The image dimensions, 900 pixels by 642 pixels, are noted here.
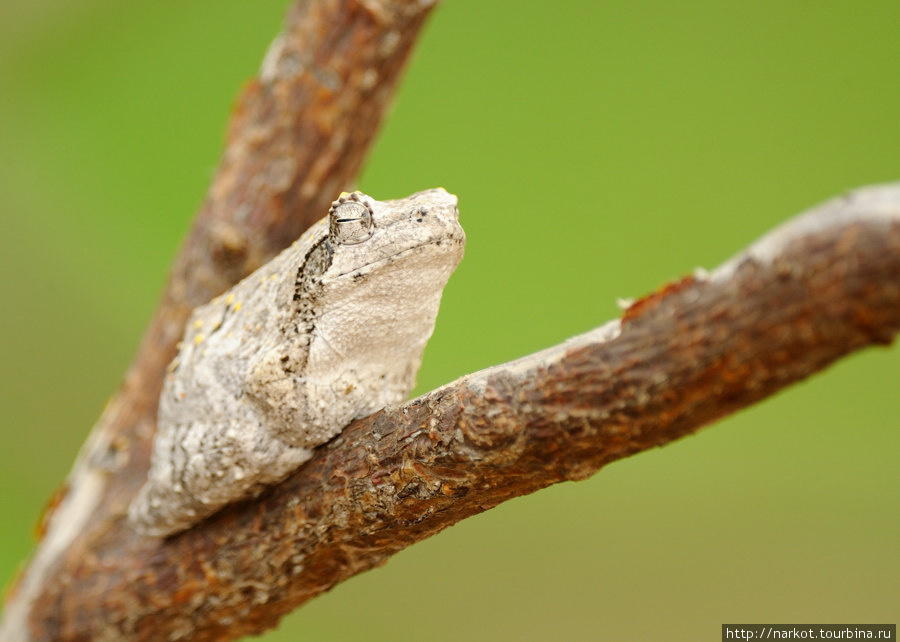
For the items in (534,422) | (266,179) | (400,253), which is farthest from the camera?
(266,179)

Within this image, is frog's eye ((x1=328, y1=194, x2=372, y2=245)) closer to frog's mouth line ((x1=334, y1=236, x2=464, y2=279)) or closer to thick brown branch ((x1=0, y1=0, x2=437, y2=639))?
frog's mouth line ((x1=334, y1=236, x2=464, y2=279))

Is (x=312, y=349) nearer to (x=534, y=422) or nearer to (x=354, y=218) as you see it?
(x=354, y=218)

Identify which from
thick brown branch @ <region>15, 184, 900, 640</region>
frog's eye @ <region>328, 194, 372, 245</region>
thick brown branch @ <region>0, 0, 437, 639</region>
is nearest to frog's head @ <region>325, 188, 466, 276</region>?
frog's eye @ <region>328, 194, 372, 245</region>

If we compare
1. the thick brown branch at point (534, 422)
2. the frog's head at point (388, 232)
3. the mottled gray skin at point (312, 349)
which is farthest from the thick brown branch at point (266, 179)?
the frog's head at point (388, 232)

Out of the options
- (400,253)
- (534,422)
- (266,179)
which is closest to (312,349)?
(400,253)

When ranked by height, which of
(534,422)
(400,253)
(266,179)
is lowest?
(534,422)

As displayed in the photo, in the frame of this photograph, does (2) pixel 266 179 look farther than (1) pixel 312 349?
Yes

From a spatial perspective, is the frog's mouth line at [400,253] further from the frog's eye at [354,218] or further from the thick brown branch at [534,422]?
the thick brown branch at [534,422]
